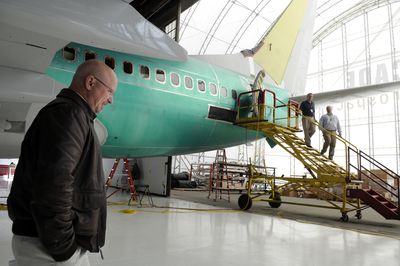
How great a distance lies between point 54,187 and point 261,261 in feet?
10.9

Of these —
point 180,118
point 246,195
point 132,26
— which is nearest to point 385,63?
point 246,195

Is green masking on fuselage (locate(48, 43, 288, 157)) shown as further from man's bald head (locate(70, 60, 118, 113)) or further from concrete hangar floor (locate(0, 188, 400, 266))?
man's bald head (locate(70, 60, 118, 113))

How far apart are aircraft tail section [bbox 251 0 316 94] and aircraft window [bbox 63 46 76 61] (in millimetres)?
7014

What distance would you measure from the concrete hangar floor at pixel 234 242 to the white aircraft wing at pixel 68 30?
8.69ft

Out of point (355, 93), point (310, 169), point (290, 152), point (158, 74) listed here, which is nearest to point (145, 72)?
point (158, 74)

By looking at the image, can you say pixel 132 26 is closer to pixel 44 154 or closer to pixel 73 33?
pixel 73 33

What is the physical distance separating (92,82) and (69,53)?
5249 millimetres

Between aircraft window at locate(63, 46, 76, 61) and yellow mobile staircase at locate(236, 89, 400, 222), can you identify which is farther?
yellow mobile staircase at locate(236, 89, 400, 222)

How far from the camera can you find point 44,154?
5.38ft

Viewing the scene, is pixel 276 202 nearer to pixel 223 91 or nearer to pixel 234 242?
pixel 223 91

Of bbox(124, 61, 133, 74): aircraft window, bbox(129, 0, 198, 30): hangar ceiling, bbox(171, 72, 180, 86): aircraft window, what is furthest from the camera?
bbox(129, 0, 198, 30): hangar ceiling

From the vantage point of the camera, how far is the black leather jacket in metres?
1.59

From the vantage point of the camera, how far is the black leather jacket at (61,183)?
62.7 inches

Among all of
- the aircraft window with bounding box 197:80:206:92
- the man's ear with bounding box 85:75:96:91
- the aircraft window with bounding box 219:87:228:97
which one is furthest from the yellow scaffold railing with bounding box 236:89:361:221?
the man's ear with bounding box 85:75:96:91
